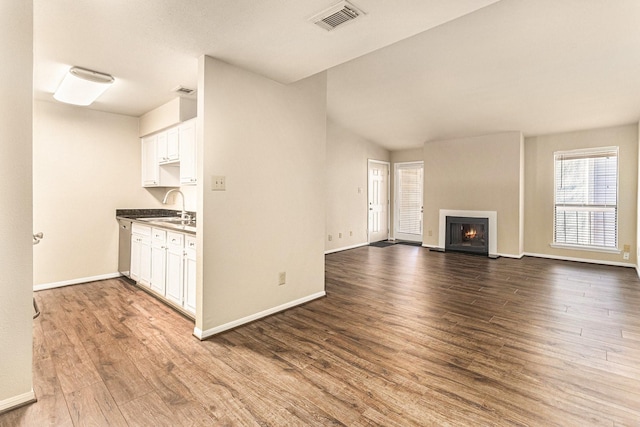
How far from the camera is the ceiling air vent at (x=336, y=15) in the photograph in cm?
197

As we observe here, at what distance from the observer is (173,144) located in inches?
158

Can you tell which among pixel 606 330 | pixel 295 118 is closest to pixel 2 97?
pixel 295 118

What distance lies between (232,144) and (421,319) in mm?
2450

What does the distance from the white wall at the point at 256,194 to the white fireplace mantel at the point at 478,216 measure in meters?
4.17

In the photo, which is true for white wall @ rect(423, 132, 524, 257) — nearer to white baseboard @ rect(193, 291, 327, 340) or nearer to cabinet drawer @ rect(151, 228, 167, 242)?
white baseboard @ rect(193, 291, 327, 340)

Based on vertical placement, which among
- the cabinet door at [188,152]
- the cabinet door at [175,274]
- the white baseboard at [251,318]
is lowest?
the white baseboard at [251,318]

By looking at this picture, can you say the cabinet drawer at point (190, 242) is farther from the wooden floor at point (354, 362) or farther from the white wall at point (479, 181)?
the white wall at point (479, 181)

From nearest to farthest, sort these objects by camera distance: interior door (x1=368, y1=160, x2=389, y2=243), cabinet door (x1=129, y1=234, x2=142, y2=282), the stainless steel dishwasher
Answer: cabinet door (x1=129, y1=234, x2=142, y2=282) < the stainless steel dishwasher < interior door (x1=368, y1=160, x2=389, y2=243)

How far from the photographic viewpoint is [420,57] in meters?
3.91

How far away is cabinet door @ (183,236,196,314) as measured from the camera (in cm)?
296

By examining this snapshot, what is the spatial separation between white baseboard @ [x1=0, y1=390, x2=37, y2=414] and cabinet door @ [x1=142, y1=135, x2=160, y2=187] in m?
3.06

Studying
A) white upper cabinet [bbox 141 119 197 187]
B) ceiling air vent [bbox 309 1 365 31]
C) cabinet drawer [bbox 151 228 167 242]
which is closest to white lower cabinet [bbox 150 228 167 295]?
cabinet drawer [bbox 151 228 167 242]

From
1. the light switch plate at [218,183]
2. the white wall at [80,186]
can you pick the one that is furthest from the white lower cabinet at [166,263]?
the white wall at [80,186]

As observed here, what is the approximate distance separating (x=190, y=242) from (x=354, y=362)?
1.81 meters
